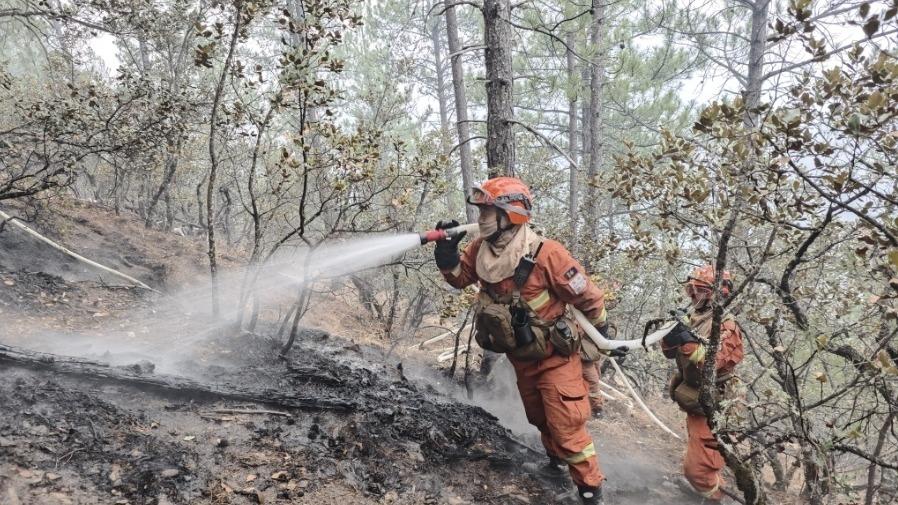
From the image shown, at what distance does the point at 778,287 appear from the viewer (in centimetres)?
380

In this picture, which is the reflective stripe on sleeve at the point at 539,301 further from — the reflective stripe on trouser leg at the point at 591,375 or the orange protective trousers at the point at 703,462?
the orange protective trousers at the point at 703,462

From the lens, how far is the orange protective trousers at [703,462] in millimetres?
4824

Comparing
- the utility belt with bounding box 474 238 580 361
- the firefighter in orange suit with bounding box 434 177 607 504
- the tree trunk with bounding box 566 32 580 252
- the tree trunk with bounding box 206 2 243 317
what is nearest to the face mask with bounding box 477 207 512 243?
the firefighter in orange suit with bounding box 434 177 607 504

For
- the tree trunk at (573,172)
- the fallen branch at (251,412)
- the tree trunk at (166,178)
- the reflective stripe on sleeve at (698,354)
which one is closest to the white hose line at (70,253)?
the tree trunk at (166,178)

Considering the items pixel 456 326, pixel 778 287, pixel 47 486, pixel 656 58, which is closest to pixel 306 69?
pixel 47 486

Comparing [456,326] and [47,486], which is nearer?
[47,486]

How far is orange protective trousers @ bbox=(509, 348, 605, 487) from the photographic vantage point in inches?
158

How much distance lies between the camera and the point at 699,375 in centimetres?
464

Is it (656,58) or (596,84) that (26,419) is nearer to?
(596,84)

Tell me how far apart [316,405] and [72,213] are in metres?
7.80

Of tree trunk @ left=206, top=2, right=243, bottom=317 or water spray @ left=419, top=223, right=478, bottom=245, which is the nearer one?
water spray @ left=419, top=223, right=478, bottom=245

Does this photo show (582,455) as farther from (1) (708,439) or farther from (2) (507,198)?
(2) (507,198)

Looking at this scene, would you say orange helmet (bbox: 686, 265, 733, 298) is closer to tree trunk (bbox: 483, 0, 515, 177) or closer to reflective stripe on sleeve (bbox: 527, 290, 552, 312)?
reflective stripe on sleeve (bbox: 527, 290, 552, 312)

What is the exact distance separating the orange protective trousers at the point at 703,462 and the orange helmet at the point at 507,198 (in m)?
2.68
